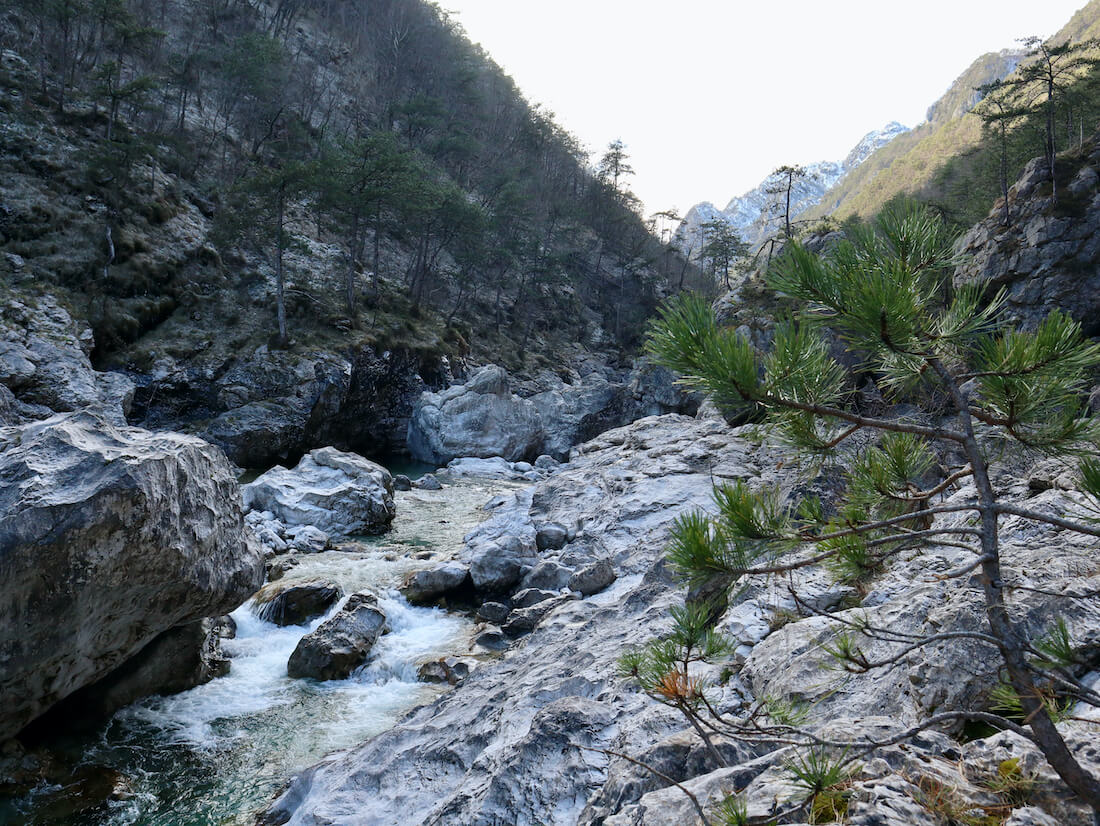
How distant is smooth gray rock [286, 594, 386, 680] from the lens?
25.9ft

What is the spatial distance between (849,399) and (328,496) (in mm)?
14286

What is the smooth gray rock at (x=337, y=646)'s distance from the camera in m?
7.89

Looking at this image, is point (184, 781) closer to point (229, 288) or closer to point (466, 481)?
point (466, 481)

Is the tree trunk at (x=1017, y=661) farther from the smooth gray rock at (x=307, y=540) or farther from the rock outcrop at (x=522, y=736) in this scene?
the smooth gray rock at (x=307, y=540)

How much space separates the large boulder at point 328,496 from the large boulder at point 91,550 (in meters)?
7.66

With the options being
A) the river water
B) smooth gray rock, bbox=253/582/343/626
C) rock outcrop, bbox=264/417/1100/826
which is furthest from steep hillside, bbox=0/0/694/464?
rock outcrop, bbox=264/417/1100/826

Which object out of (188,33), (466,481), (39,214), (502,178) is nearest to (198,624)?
(466,481)

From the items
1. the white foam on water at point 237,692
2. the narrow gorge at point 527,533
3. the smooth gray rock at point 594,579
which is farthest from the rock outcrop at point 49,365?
the smooth gray rock at point 594,579

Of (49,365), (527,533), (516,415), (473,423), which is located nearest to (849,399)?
(527,533)

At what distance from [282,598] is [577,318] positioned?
45946mm

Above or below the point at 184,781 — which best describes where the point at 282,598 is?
above

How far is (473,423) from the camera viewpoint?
28312mm

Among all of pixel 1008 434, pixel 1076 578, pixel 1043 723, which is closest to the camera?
pixel 1043 723

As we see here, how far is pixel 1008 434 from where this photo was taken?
216 centimetres
